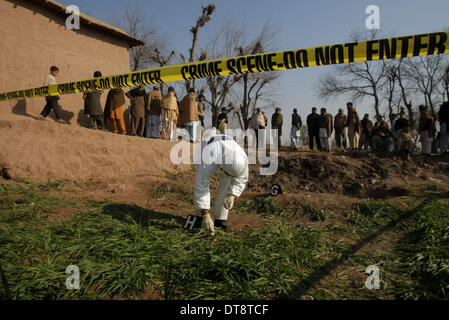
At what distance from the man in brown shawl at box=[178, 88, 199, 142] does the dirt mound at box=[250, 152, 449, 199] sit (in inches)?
92.6

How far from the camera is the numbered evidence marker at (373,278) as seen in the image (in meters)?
2.29

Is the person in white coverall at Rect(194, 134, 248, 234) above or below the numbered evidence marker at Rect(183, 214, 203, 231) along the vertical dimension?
above

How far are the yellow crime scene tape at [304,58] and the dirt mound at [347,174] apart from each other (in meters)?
4.32

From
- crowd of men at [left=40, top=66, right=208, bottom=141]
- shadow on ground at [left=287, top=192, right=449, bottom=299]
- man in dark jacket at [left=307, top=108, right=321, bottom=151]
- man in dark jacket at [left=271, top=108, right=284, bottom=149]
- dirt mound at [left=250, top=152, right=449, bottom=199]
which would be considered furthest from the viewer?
man in dark jacket at [left=271, top=108, right=284, bottom=149]

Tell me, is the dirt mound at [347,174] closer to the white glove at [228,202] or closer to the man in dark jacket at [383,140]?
the man in dark jacket at [383,140]

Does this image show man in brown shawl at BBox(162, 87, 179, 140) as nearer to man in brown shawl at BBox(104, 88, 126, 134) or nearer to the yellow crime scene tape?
man in brown shawl at BBox(104, 88, 126, 134)

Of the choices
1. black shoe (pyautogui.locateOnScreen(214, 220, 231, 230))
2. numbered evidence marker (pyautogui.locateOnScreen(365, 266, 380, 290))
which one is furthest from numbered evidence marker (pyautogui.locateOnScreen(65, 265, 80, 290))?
numbered evidence marker (pyautogui.locateOnScreen(365, 266, 380, 290))

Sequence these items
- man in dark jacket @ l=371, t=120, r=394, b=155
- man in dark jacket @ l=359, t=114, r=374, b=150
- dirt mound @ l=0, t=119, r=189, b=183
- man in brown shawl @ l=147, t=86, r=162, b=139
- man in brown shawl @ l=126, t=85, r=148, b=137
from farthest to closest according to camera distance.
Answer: man in dark jacket @ l=359, t=114, r=374, b=150 < man in brown shawl @ l=147, t=86, r=162, b=139 < man in dark jacket @ l=371, t=120, r=394, b=155 < man in brown shawl @ l=126, t=85, r=148, b=137 < dirt mound @ l=0, t=119, r=189, b=183

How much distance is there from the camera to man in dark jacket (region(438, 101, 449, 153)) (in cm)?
900

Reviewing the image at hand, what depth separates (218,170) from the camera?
362 centimetres

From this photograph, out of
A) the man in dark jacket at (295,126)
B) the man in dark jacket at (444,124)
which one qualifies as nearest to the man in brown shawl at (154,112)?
the man in dark jacket at (295,126)

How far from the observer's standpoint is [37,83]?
862 cm

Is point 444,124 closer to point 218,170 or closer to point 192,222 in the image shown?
point 218,170
